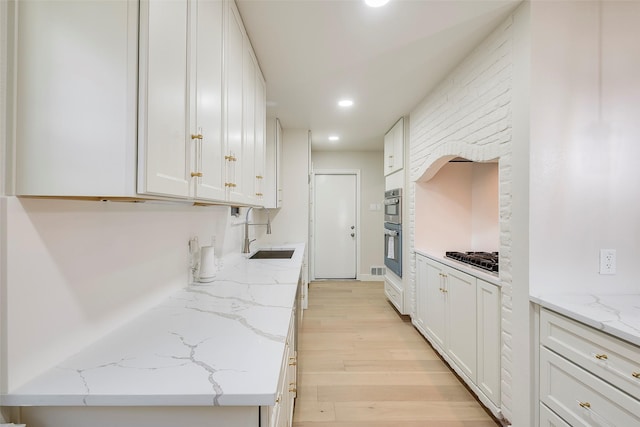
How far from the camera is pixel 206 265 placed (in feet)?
5.95

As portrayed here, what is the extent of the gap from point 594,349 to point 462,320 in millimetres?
1055

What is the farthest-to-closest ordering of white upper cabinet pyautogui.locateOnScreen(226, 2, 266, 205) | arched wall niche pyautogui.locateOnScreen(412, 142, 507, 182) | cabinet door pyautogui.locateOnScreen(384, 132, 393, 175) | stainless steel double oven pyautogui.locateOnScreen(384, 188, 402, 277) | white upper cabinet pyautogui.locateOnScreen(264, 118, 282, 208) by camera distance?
1. cabinet door pyautogui.locateOnScreen(384, 132, 393, 175)
2. stainless steel double oven pyautogui.locateOnScreen(384, 188, 402, 277)
3. white upper cabinet pyautogui.locateOnScreen(264, 118, 282, 208)
4. arched wall niche pyautogui.locateOnScreen(412, 142, 507, 182)
5. white upper cabinet pyautogui.locateOnScreen(226, 2, 266, 205)

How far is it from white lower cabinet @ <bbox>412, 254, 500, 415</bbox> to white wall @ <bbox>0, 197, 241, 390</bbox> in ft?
6.29

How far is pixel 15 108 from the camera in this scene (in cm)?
73

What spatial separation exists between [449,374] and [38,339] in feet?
8.45

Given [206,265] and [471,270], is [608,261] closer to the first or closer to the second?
[471,270]

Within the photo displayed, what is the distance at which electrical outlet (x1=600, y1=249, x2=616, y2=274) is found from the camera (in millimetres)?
1556

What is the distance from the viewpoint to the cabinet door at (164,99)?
754mm

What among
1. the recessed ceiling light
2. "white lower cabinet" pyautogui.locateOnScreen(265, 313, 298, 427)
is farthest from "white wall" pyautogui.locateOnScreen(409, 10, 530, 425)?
"white lower cabinet" pyautogui.locateOnScreen(265, 313, 298, 427)

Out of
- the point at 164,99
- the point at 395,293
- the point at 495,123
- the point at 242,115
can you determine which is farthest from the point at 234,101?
the point at 395,293

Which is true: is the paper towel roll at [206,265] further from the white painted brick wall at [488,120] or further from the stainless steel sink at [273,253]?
the white painted brick wall at [488,120]

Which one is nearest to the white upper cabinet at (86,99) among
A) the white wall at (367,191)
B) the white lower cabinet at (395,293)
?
the white lower cabinet at (395,293)

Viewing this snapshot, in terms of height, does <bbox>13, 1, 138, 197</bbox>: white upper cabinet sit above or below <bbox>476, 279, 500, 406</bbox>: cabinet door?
above

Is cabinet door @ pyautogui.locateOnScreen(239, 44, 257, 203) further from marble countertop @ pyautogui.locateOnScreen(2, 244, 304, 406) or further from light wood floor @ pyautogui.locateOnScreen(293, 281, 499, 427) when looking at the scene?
light wood floor @ pyautogui.locateOnScreen(293, 281, 499, 427)
